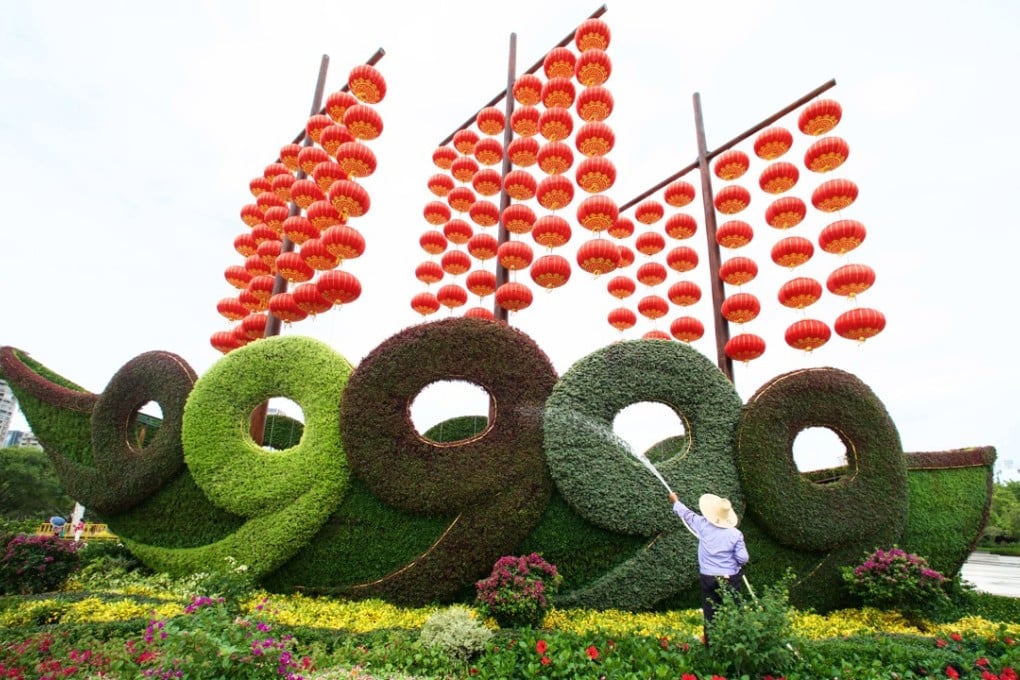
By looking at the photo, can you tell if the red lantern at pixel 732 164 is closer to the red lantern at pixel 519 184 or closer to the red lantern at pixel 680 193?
the red lantern at pixel 680 193

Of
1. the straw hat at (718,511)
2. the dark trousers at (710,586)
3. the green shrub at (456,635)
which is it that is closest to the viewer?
the green shrub at (456,635)

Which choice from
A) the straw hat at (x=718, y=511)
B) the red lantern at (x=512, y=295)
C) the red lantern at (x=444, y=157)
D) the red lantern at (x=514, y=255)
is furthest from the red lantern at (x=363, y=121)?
the straw hat at (x=718, y=511)

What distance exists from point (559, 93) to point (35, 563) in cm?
1065

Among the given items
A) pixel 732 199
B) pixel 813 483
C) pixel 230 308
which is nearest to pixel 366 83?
pixel 230 308

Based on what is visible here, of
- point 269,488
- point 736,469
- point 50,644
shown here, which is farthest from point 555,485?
point 50,644

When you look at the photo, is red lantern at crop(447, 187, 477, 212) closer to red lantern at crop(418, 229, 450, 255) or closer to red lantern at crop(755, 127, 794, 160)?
red lantern at crop(418, 229, 450, 255)

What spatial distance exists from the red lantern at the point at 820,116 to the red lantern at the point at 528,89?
4941 mm

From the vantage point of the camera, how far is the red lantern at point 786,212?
9.34 m

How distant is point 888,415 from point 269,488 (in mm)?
8520

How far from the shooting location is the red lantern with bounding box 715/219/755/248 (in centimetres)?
1012

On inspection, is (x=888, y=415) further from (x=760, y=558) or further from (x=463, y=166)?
(x=463, y=166)

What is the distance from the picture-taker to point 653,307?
11.5m

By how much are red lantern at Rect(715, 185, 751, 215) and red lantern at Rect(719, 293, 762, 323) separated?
72.8 inches

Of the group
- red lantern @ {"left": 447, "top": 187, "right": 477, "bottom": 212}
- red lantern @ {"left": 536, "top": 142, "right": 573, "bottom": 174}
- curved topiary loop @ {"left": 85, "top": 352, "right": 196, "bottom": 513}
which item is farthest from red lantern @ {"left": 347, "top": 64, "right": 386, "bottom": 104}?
curved topiary loop @ {"left": 85, "top": 352, "right": 196, "bottom": 513}
